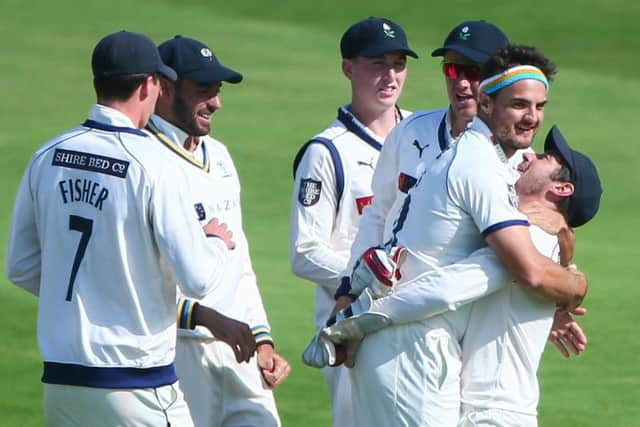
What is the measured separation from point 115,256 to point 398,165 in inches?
77.0

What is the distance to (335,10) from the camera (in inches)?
1046

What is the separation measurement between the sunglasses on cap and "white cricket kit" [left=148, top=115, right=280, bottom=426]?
1.21m

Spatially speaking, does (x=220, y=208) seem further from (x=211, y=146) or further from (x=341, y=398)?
(x=341, y=398)

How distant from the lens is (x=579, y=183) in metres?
5.69

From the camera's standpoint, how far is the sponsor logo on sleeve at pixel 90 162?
5.41 meters

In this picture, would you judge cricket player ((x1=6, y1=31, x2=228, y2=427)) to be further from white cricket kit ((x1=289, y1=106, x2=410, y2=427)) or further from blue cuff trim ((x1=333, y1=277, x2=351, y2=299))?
white cricket kit ((x1=289, y1=106, x2=410, y2=427))

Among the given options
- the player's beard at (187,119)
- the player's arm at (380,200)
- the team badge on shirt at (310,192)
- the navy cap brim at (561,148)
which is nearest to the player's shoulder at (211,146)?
the player's beard at (187,119)

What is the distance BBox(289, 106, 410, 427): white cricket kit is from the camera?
24.3 ft

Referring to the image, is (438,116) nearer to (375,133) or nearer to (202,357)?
(375,133)

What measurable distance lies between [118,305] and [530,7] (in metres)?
21.8

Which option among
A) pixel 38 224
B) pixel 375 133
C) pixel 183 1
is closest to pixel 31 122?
pixel 183 1

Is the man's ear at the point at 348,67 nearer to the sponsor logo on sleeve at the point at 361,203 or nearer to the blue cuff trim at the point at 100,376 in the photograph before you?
the sponsor logo on sleeve at the point at 361,203

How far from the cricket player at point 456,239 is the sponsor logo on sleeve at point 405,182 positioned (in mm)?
1127

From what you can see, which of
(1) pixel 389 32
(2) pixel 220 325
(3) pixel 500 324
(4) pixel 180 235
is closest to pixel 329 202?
(1) pixel 389 32
